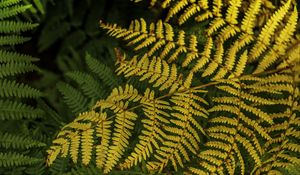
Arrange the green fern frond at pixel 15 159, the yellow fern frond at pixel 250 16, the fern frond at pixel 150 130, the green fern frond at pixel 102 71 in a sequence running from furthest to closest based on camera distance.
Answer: the green fern frond at pixel 102 71, the green fern frond at pixel 15 159, the yellow fern frond at pixel 250 16, the fern frond at pixel 150 130

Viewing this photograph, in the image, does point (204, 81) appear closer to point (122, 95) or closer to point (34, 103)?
point (122, 95)

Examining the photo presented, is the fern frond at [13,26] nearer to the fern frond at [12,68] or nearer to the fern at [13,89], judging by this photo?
the fern at [13,89]

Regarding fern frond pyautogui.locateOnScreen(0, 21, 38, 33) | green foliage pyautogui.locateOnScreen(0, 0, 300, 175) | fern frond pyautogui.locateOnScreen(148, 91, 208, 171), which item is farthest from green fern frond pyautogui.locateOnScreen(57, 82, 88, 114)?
fern frond pyautogui.locateOnScreen(148, 91, 208, 171)

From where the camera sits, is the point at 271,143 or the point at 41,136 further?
the point at 41,136

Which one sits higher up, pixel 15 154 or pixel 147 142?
pixel 147 142

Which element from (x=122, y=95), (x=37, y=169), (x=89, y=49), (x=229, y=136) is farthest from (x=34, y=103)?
(x=229, y=136)

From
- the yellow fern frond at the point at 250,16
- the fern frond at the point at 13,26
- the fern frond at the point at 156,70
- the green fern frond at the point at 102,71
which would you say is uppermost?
the yellow fern frond at the point at 250,16

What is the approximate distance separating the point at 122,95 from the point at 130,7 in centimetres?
133

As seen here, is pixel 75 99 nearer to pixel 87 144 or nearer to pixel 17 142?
pixel 17 142

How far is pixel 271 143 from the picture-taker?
2.18 m

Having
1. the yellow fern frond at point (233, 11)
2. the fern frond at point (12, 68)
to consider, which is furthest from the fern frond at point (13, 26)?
the yellow fern frond at point (233, 11)

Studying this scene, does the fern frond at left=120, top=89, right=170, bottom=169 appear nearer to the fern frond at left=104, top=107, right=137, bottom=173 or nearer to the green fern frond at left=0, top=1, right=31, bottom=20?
the fern frond at left=104, top=107, right=137, bottom=173

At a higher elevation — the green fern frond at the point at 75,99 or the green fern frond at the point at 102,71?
the green fern frond at the point at 102,71

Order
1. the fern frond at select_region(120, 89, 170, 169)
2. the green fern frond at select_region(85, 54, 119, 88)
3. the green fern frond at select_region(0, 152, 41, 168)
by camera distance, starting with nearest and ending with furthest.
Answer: the fern frond at select_region(120, 89, 170, 169) → the green fern frond at select_region(0, 152, 41, 168) → the green fern frond at select_region(85, 54, 119, 88)
